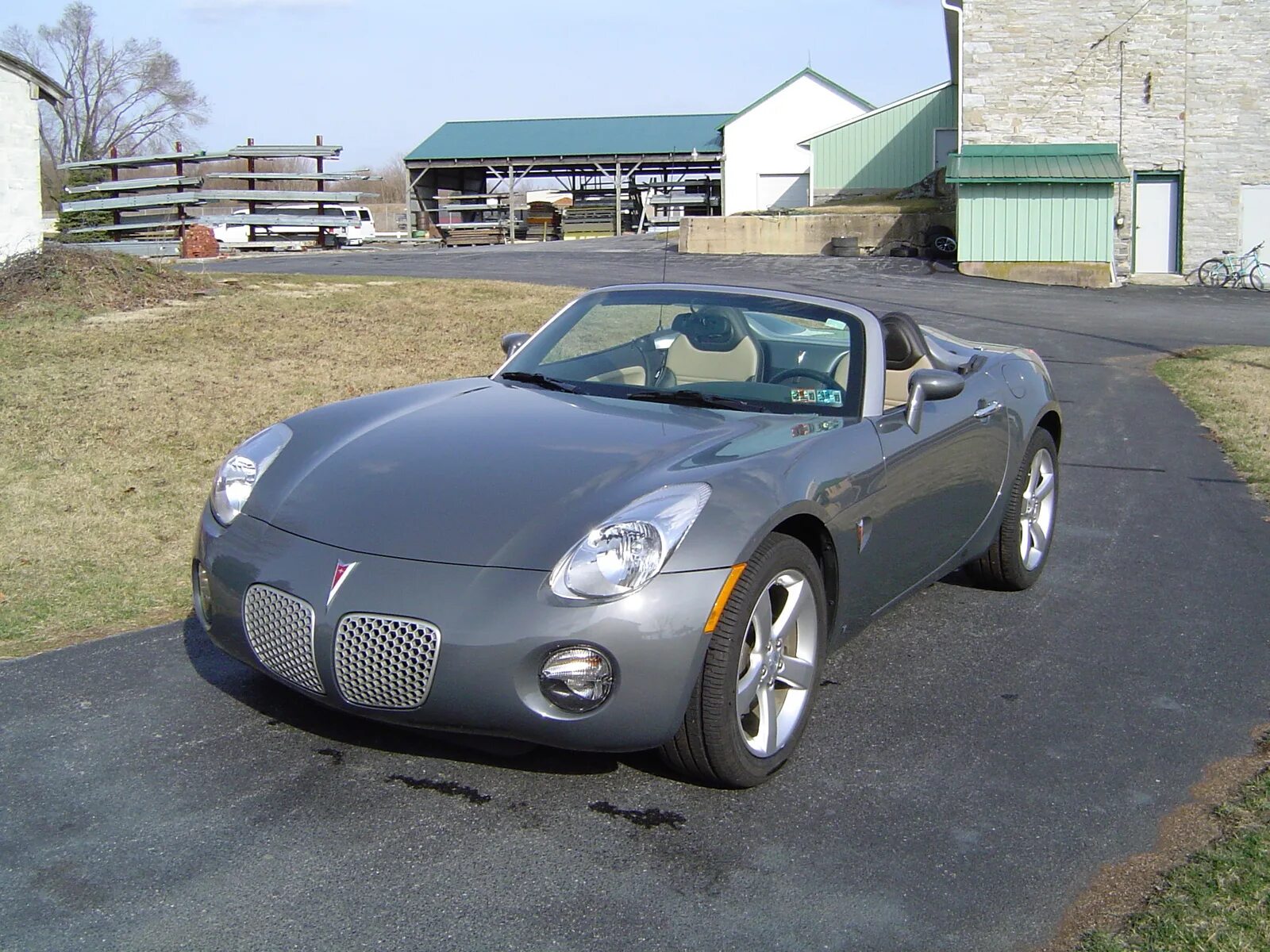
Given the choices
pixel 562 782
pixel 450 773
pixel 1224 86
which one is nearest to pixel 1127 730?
pixel 562 782

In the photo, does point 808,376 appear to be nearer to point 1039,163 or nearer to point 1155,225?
point 1039,163

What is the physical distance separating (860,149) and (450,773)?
3966cm

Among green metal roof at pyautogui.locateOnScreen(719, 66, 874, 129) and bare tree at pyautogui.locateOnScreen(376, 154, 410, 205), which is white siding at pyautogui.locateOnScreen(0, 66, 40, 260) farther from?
bare tree at pyautogui.locateOnScreen(376, 154, 410, 205)

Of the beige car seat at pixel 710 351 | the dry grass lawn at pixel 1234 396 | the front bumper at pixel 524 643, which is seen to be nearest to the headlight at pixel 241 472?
the front bumper at pixel 524 643

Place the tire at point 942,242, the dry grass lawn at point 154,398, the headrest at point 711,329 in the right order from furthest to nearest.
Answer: the tire at point 942,242 → the dry grass lawn at point 154,398 → the headrest at point 711,329

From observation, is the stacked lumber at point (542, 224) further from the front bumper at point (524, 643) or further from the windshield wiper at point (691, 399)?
the front bumper at point (524, 643)

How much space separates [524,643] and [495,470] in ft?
2.51

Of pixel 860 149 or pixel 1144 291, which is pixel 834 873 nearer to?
pixel 1144 291

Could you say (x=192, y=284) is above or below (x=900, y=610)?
above

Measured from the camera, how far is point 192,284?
16.2 meters

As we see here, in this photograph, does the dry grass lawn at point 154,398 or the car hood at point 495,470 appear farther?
the dry grass lawn at point 154,398

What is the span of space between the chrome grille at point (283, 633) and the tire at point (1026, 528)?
3150mm

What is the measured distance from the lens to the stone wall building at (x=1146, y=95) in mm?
29297

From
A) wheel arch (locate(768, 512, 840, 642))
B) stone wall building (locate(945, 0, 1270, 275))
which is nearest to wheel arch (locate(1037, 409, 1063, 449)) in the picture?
wheel arch (locate(768, 512, 840, 642))
